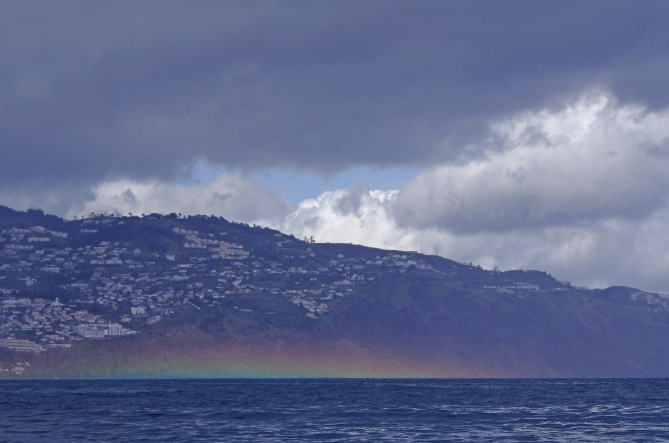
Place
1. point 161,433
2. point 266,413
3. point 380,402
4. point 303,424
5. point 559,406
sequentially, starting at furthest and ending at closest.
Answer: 1. point 380,402
2. point 559,406
3. point 266,413
4. point 303,424
5. point 161,433

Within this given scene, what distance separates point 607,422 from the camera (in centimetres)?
Answer: 10100

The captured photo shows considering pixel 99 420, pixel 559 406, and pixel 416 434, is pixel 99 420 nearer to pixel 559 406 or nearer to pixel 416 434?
pixel 416 434

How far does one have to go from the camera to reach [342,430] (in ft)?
298

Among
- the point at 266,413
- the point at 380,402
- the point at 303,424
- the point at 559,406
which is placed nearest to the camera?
the point at 303,424

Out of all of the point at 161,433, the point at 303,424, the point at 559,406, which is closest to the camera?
the point at 161,433

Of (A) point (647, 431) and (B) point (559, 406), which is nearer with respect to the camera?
(A) point (647, 431)

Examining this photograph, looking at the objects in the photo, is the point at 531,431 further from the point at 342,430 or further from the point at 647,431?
the point at 342,430

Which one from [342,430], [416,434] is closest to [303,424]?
[342,430]

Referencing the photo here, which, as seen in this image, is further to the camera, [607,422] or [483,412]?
[483,412]

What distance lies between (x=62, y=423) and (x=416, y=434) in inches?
1663

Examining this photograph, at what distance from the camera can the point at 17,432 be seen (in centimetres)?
8619

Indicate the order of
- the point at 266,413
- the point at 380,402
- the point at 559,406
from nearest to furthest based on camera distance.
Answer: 1. the point at 266,413
2. the point at 559,406
3. the point at 380,402

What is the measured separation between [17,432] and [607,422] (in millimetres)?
68403

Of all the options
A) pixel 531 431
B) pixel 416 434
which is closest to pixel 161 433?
pixel 416 434
